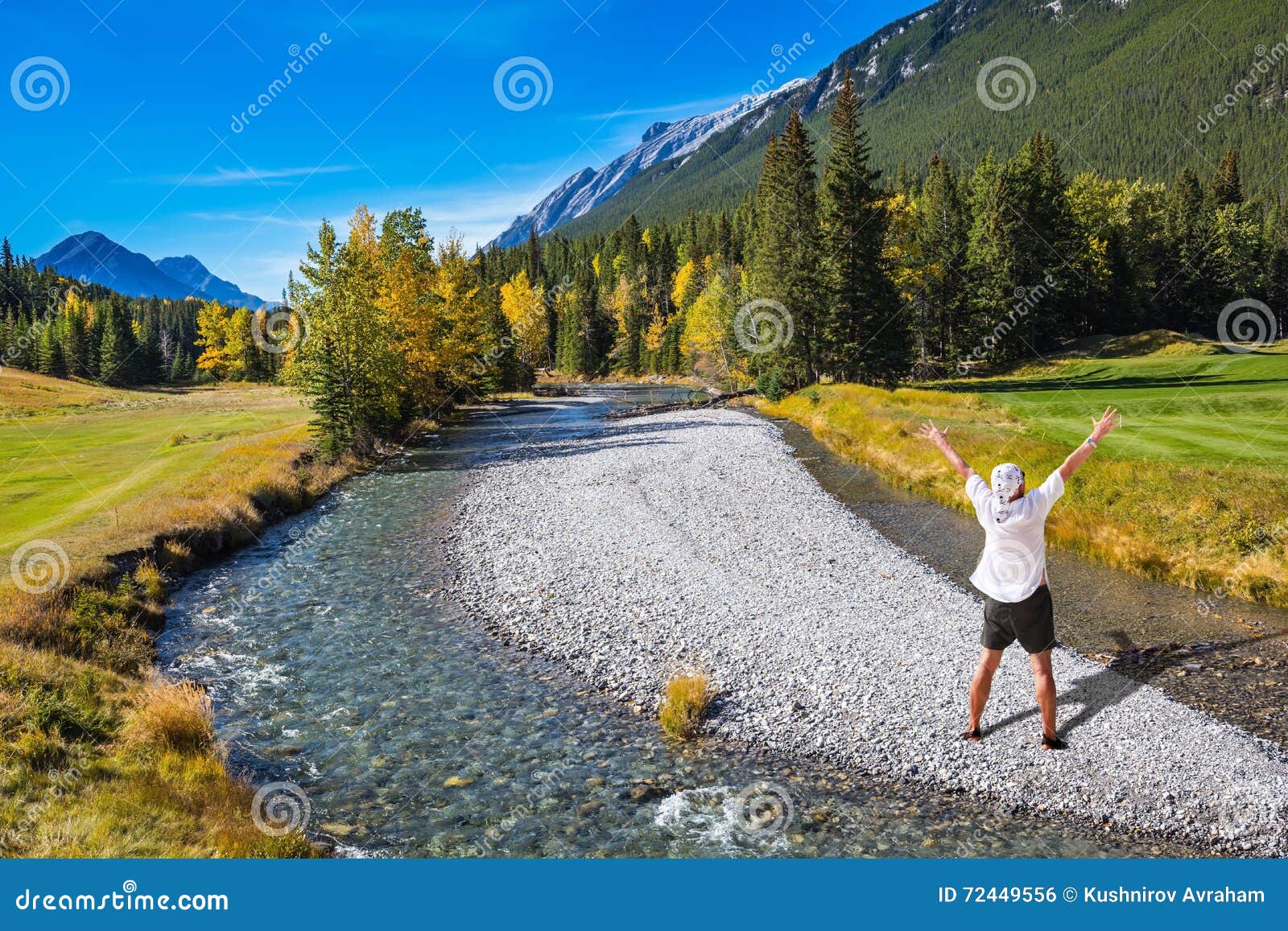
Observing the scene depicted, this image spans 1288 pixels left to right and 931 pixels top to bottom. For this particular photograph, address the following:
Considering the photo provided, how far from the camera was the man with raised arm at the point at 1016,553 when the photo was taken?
7488 millimetres

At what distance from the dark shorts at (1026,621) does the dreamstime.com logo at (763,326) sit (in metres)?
46.1

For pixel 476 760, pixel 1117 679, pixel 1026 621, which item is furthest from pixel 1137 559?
pixel 476 760

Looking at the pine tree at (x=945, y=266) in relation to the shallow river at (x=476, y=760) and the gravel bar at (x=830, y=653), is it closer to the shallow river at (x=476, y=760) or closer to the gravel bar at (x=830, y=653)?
the gravel bar at (x=830, y=653)

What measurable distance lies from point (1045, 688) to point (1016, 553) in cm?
222

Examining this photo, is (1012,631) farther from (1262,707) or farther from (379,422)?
(379,422)

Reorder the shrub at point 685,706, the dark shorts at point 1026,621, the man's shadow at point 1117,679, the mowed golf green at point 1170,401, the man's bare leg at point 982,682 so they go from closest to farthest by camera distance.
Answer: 1. the dark shorts at point 1026,621
2. the man's bare leg at point 982,682
3. the man's shadow at point 1117,679
4. the shrub at point 685,706
5. the mowed golf green at point 1170,401

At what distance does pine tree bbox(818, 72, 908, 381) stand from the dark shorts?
141 feet

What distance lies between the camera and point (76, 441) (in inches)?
1476

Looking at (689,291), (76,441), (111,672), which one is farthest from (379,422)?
(689,291)

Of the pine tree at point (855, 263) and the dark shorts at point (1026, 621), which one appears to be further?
the pine tree at point (855, 263)

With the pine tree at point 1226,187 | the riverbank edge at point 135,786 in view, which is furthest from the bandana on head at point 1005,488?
the pine tree at point 1226,187

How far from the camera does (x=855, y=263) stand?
48.1 m

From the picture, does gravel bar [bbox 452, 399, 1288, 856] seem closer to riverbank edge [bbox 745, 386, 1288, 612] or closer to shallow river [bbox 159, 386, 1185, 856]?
shallow river [bbox 159, 386, 1185, 856]

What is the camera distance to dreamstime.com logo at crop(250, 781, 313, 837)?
26.7 feet
